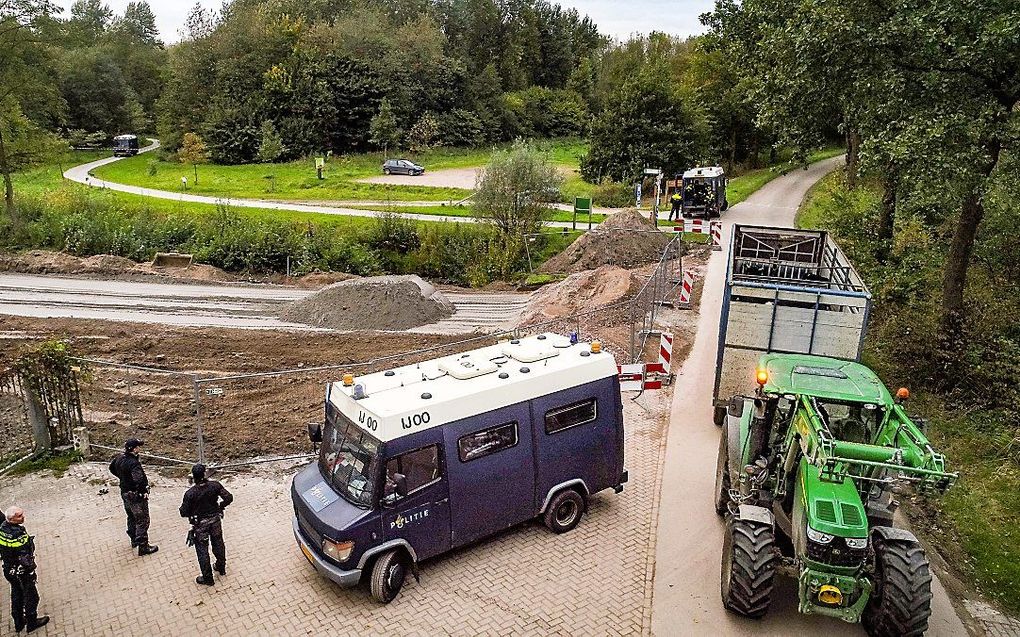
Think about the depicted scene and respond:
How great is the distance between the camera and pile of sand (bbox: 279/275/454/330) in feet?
68.7

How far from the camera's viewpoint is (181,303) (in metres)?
23.6

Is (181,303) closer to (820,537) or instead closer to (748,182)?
(820,537)

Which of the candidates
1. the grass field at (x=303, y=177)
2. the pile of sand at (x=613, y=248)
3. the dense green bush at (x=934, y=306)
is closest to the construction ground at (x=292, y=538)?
the dense green bush at (x=934, y=306)

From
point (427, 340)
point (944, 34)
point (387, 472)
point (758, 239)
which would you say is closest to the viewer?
point (387, 472)

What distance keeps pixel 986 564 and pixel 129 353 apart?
62.8 feet

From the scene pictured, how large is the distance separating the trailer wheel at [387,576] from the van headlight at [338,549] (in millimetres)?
431

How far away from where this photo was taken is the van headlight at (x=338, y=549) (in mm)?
8367

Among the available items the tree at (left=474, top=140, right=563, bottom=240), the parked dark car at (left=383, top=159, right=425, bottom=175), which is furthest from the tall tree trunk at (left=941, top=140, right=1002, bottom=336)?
the parked dark car at (left=383, top=159, right=425, bottom=175)

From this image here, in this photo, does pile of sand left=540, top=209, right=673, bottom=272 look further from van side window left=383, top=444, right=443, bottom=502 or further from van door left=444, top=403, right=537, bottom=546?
van side window left=383, top=444, right=443, bottom=502

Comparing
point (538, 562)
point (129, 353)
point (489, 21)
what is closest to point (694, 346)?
point (538, 562)

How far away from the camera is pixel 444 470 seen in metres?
8.95

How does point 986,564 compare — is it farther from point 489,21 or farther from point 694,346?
point 489,21

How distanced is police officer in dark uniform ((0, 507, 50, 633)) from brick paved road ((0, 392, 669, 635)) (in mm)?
296

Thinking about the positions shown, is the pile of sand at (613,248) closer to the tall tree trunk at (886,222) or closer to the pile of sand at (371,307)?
the pile of sand at (371,307)
